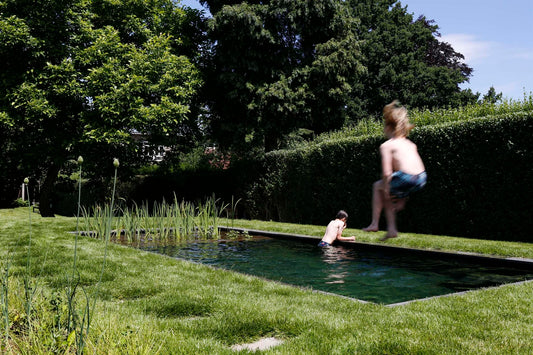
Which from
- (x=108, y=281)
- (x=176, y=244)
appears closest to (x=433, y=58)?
(x=176, y=244)

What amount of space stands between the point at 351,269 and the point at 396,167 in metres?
6.37

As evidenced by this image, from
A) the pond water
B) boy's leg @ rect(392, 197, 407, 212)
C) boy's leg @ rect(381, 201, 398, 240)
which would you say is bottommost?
the pond water

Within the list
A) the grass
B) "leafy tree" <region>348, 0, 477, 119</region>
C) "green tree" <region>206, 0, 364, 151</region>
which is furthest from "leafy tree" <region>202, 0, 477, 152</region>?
the grass

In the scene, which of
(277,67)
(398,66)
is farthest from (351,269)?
(398,66)

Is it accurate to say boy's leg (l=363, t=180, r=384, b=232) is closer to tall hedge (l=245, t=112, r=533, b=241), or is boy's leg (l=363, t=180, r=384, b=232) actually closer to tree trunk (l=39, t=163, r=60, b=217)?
tall hedge (l=245, t=112, r=533, b=241)

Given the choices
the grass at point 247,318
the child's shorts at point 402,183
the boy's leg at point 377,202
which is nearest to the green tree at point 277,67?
the grass at point 247,318

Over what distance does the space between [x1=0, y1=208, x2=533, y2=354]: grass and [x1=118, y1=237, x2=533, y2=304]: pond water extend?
5.02ft

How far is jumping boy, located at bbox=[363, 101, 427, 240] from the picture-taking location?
11.8ft

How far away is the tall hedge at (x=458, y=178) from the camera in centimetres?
1091

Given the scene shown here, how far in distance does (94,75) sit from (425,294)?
49.2 ft

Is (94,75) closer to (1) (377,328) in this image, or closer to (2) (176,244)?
(2) (176,244)

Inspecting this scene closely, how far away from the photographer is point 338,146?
15211mm

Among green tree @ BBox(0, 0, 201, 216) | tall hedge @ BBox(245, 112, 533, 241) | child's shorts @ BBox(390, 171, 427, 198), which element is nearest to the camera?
child's shorts @ BBox(390, 171, 427, 198)

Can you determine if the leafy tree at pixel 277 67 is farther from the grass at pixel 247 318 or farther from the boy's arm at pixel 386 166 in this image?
the boy's arm at pixel 386 166
